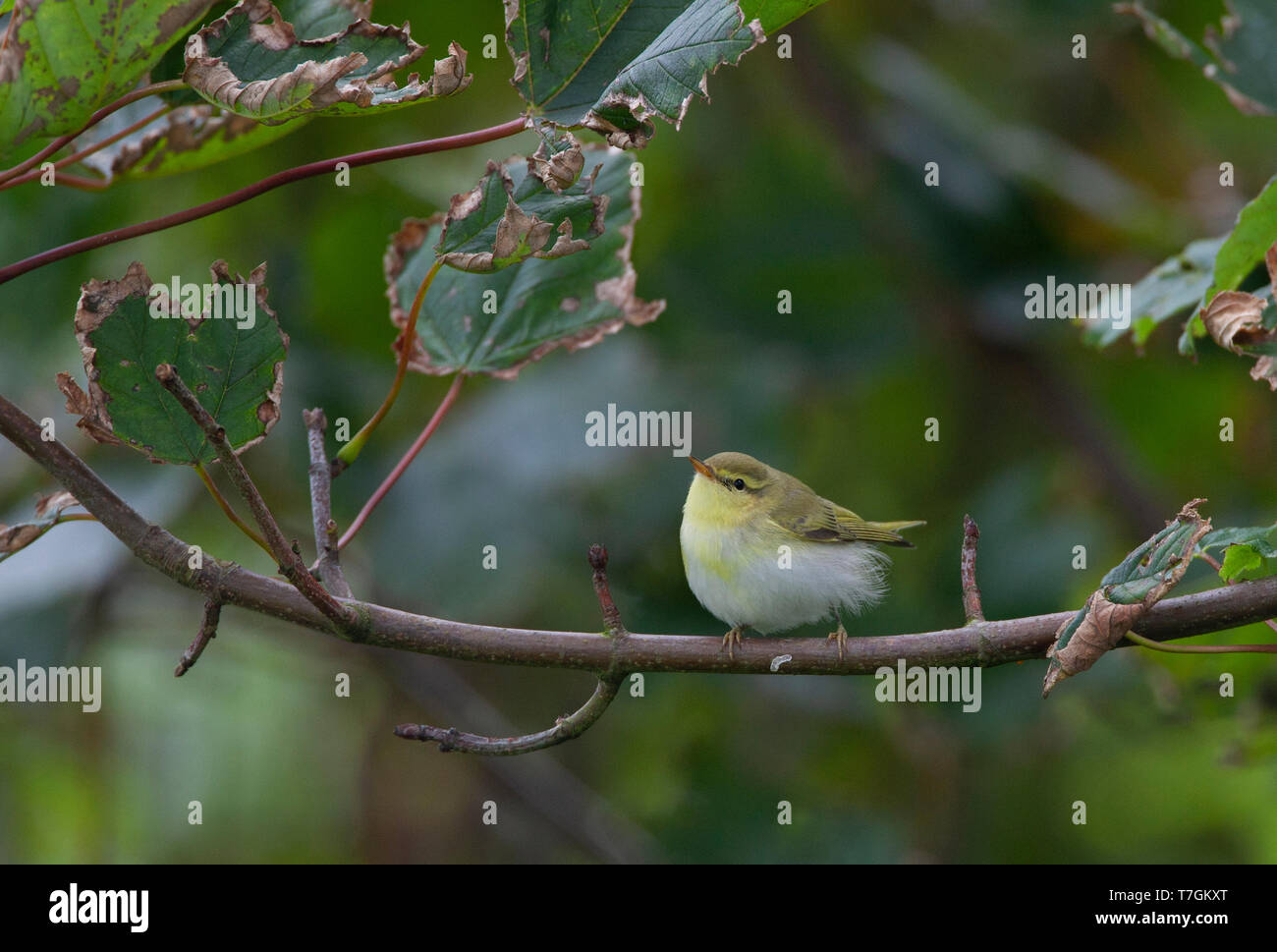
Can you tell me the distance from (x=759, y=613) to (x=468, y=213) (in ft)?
5.48

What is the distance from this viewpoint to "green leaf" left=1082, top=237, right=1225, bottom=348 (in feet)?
6.85

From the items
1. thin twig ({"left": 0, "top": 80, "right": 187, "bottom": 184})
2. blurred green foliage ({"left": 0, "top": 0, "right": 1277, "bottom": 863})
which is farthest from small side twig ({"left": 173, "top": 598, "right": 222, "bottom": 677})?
blurred green foliage ({"left": 0, "top": 0, "right": 1277, "bottom": 863})

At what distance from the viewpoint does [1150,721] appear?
11.1 feet

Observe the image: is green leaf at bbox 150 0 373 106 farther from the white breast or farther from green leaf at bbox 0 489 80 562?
the white breast

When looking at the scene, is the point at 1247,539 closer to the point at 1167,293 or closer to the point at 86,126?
the point at 1167,293

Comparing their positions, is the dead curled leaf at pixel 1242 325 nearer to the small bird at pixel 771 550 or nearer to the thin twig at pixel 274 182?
the thin twig at pixel 274 182

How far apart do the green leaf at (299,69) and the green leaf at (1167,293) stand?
4.47 ft

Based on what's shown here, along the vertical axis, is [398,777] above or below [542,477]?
below

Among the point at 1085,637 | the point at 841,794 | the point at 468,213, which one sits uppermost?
the point at 468,213

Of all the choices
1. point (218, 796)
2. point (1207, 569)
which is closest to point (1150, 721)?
point (1207, 569)

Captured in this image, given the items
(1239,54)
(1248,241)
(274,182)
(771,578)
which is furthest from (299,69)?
(771,578)

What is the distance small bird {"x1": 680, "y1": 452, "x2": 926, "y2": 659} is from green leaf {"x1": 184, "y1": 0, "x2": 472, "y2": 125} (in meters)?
1.71

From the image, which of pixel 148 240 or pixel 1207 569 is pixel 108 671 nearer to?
pixel 148 240

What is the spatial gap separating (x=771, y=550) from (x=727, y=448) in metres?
1.15
